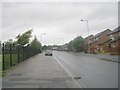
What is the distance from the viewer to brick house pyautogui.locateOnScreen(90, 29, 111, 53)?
279 ft

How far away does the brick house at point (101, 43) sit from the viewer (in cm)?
8501

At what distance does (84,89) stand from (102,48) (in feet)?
259

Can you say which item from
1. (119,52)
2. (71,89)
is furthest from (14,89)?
(119,52)

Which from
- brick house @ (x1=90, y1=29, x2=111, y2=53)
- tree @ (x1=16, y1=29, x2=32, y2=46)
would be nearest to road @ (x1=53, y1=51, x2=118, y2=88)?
tree @ (x1=16, y1=29, x2=32, y2=46)

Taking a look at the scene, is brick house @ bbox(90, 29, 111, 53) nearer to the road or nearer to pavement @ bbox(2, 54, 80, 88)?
the road

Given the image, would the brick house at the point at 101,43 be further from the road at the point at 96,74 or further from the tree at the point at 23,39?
the road at the point at 96,74

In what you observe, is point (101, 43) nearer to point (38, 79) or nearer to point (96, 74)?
point (96, 74)

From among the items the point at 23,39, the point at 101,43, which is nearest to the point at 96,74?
the point at 23,39

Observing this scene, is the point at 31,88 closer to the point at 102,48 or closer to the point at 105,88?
the point at 105,88

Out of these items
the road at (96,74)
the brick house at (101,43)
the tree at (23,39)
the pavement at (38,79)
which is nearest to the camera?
the pavement at (38,79)

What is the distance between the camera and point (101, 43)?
8869cm

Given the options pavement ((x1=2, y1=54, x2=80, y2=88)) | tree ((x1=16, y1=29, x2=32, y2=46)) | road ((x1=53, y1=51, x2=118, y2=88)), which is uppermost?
tree ((x1=16, y1=29, x2=32, y2=46))

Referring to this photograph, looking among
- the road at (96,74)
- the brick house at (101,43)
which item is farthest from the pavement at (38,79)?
the brick house at (101,43)

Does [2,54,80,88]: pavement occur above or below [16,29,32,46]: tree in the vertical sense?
below
